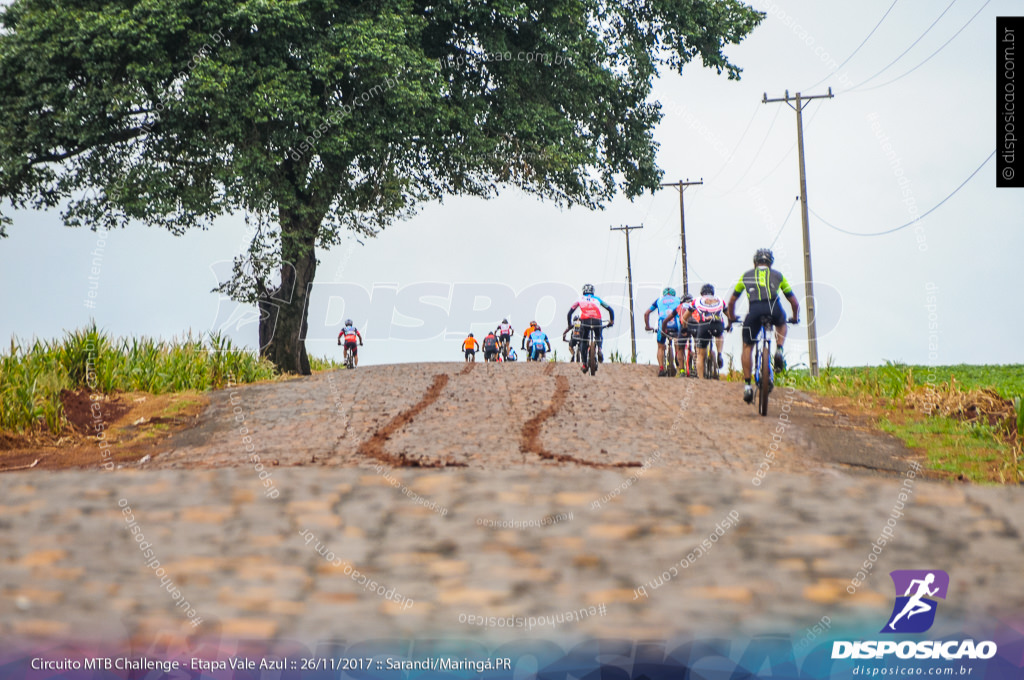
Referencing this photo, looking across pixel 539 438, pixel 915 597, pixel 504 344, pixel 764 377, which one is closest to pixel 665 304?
pixel 764 377

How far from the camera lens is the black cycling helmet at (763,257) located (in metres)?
13.1

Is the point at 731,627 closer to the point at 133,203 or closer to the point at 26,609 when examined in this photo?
the point at 26,609

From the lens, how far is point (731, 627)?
590cm

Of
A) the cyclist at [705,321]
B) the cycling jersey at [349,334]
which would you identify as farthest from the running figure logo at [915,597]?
the cycling jersey at [349,334]

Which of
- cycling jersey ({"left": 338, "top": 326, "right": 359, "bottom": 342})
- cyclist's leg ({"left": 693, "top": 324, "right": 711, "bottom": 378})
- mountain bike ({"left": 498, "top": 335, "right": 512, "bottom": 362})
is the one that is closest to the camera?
cyclist's leg ({"left": 693, "top": 324, "right": 711, "bottom": 378})

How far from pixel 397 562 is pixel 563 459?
3866 millimetres

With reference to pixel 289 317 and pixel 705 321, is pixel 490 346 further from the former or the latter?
pixel 705 321

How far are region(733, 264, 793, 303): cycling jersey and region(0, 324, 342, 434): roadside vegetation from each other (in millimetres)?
9840

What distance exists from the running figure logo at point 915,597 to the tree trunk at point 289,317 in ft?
60.5

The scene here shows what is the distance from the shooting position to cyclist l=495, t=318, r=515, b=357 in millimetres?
33500

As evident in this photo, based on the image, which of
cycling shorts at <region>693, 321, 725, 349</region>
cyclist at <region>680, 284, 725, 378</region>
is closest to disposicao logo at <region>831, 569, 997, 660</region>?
cyclist at <region>680, 284, 725, 378</region>

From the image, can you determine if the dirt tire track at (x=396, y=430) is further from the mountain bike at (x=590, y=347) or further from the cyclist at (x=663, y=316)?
the cyclist at (x=663, y=316)

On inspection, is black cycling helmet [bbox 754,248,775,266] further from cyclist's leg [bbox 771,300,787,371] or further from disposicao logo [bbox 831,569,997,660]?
disposicao logo [bbox 831,569,997,660]

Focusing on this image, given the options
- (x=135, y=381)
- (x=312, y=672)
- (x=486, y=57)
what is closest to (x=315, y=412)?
(x=135, y=381)
